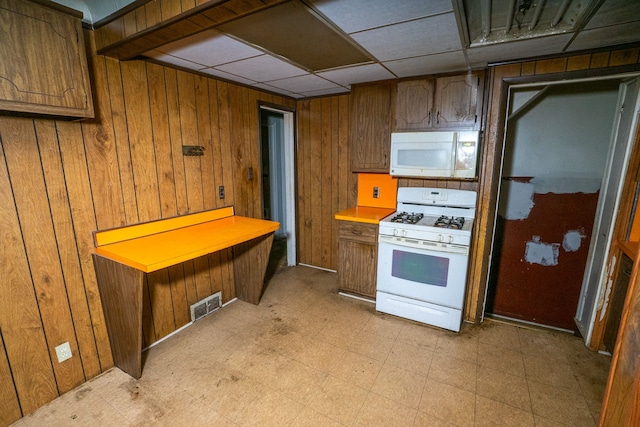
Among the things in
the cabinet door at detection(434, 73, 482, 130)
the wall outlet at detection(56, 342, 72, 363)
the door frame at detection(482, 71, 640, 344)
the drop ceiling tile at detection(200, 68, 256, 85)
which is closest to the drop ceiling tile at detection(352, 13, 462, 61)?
the cabinet door at detection(434, 73, 482, 130)

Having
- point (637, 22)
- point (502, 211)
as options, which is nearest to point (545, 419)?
point (502, 211)

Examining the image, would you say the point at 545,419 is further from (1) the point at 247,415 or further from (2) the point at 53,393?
(2) the point at 53,393

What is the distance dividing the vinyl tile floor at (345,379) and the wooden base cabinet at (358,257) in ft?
1.21

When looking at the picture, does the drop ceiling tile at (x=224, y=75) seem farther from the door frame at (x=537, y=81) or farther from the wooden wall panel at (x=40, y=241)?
the door frame at (x=537, y=81)

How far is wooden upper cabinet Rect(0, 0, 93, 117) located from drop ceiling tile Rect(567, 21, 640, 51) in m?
2.94

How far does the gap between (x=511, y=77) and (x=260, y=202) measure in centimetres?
265

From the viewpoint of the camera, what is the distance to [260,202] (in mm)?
3320

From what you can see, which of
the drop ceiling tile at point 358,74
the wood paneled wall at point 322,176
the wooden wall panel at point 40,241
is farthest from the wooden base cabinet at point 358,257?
the wooden wall panel at point 40,241

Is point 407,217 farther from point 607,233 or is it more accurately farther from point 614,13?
point 614,13

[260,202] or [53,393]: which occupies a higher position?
[260,202]

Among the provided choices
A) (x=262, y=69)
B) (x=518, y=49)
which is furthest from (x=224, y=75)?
(x=518, y=49)

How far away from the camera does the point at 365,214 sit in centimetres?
302

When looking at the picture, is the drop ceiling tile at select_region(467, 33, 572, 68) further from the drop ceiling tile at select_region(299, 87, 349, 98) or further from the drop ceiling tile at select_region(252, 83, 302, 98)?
the drop ceiling tile at select_region(252, 83, 302, 98)

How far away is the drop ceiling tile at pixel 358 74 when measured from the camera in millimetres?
2398
